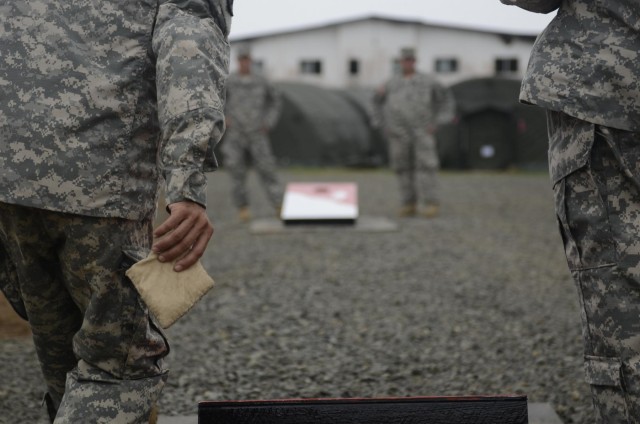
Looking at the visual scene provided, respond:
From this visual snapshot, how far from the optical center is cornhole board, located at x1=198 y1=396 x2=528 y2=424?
2.72 metres

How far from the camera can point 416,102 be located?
1185 centimetres

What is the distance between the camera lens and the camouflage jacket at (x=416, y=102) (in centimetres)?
1183

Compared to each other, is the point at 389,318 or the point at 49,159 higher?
the point at 49,159

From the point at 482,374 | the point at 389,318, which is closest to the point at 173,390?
the point at 482,374

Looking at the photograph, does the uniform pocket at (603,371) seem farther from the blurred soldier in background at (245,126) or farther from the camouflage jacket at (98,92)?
the blurred soldier in background at (245,126)

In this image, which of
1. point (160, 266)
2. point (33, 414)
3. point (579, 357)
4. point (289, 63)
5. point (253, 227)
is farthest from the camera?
point (289, 63)

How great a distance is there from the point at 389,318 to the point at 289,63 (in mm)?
32198

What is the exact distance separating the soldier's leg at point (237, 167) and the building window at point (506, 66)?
2531 cm

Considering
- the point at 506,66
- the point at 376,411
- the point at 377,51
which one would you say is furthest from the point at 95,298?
the point at 506,66

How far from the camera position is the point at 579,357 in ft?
15.1

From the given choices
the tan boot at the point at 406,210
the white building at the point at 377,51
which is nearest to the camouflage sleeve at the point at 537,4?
the tan boot at the point at 406,210

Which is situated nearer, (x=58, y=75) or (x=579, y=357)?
(x=58, y=75)

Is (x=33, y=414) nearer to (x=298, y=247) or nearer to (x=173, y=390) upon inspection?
(x=173, y=390)

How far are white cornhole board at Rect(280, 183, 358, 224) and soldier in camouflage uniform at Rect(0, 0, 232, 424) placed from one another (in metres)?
8.03
